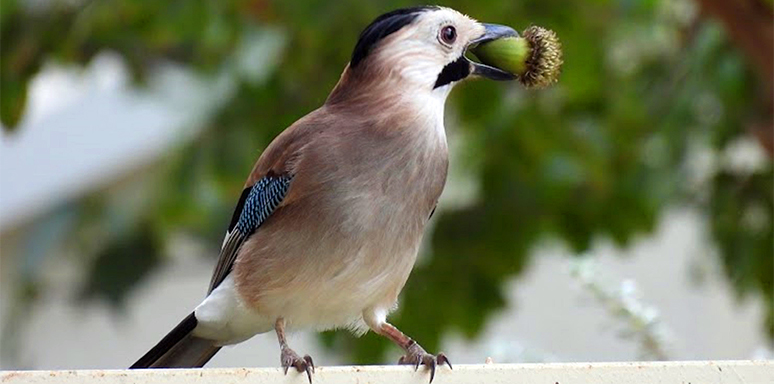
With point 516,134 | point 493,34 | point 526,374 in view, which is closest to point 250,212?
point 493,34

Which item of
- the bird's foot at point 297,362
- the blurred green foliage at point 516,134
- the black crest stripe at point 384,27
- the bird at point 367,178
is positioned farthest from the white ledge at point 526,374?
the blurred green foliage at point 516,134

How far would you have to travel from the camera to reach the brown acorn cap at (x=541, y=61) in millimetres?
A: 2574

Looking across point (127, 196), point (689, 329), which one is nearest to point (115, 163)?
point (127, 196)

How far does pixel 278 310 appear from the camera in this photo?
2.78 meters

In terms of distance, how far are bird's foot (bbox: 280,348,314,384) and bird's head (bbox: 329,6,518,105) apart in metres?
0.50

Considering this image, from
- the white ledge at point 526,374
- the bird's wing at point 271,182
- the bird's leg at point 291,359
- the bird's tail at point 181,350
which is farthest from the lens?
the bird's tail at point 181,350

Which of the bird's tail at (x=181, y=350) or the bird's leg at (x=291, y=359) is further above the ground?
the bird's leg at (x=291, y=359)

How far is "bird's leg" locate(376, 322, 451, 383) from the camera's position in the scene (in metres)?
2.33

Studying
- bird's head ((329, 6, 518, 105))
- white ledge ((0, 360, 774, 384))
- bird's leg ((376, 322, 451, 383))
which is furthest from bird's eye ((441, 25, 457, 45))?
white ledge ((0, 360, 774, 384))

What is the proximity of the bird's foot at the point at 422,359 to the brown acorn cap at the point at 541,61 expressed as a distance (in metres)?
0.47

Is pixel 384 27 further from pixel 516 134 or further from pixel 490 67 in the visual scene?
pixel 516 134

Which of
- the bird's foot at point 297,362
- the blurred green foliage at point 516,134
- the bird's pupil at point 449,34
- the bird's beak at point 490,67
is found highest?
the bird's pupil at point 449,34

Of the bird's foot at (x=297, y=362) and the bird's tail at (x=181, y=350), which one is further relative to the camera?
the bird's tail at (x=181, y=350)

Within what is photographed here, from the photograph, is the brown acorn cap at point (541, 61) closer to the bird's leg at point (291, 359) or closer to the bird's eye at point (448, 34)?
the bird's eye at point (448, 34)
